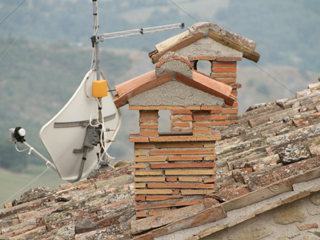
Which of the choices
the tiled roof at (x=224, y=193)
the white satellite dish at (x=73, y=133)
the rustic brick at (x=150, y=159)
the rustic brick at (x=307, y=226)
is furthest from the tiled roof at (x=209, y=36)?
the rustic brick at (x=307, y=226)

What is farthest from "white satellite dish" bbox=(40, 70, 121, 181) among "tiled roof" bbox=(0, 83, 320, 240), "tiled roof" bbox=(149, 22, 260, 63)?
"tiled roof" bbox=(149, 22, 260, 63)

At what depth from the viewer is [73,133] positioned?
1364cm

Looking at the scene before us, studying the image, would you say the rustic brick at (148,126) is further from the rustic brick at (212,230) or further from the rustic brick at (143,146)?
the rustic brick at (212,230)

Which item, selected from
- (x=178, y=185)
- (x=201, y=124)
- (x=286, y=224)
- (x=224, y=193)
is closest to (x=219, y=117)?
(x=201, y=124)

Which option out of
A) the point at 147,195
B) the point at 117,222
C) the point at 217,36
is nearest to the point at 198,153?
the point at 147,195

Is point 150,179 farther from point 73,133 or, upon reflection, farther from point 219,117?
point 73,133

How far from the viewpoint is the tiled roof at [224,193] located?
4.79 m

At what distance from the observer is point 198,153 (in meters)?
5.59

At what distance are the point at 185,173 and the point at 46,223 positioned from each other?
2.48 m

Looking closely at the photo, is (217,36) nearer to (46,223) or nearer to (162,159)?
(162,159)

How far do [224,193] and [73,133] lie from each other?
29.6 feet

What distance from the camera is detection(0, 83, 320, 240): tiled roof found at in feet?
15.7

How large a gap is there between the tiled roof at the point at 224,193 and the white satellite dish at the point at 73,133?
3.50 metres

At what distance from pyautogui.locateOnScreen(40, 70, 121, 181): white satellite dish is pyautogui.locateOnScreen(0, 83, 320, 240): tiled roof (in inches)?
138
